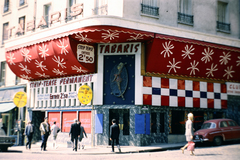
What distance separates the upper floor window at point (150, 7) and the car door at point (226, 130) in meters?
7.73

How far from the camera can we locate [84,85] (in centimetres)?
1966

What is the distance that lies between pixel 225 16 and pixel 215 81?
4882mm

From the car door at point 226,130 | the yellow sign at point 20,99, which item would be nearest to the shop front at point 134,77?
the yellow sign at point 20,99

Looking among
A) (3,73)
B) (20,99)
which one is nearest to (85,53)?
(20,99)

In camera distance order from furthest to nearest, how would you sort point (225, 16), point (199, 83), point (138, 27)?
point (225, 16)
point (199, 83)
point (138, 27)

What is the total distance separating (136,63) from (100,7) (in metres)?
4.02

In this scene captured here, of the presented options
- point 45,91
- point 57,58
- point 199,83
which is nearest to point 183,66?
point 199,83

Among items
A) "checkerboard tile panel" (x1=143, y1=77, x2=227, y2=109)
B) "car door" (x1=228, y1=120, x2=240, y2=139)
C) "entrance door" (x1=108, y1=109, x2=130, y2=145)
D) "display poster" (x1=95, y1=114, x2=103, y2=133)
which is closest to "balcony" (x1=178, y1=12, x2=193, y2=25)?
"checkerboard tile panel" (x1=143, y1=77, x2=227, y2=109)

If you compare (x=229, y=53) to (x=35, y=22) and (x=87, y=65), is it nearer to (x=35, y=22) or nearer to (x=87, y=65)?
(x=87, y=65)

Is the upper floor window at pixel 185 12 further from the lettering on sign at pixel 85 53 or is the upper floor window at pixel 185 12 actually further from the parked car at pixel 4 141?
the parked car at pixel 4 141

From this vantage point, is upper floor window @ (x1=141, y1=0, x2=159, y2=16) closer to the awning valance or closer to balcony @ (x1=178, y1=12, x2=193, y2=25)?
balcony @ (x1=178, y1=12, x2=193, y2=25)

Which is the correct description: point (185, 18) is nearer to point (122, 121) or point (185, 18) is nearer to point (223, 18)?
point (223, 18)

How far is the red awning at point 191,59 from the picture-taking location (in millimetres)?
19250

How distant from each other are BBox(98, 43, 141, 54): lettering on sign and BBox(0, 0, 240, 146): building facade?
0.06 metres
